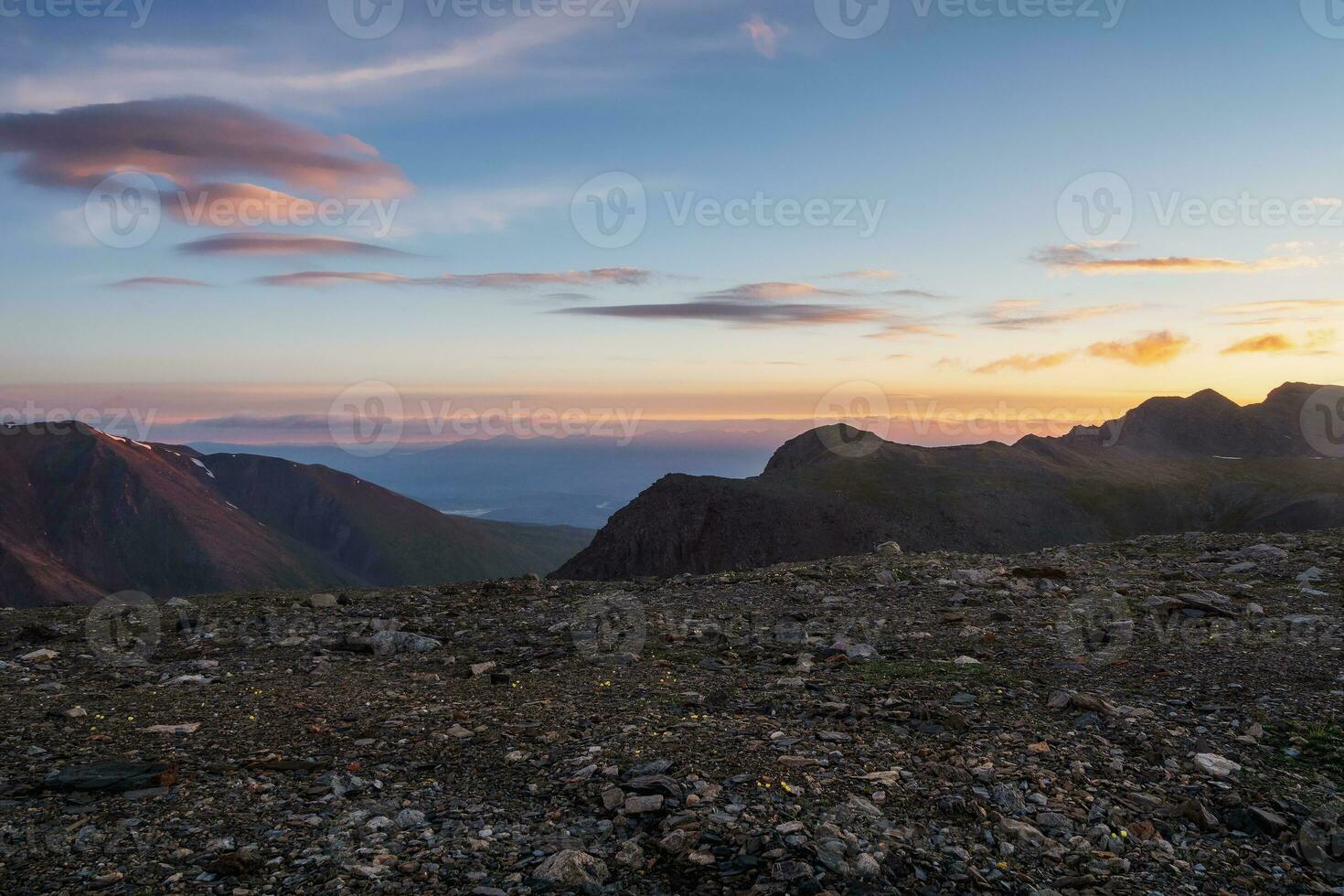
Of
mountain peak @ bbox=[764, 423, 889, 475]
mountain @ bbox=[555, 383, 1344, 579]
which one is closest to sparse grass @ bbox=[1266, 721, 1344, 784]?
mountain @ bbox=[555, 383, 1344, 579]

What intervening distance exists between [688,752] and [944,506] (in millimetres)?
118688

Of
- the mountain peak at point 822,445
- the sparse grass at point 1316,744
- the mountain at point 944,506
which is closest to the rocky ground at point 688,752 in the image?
→ the sparse grass at point 1316,744

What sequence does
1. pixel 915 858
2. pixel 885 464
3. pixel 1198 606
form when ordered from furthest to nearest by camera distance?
pixel 885 464 < pixel 1198 606 < pixel 915 858

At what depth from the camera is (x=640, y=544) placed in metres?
115

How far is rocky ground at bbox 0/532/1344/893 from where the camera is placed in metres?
5.90

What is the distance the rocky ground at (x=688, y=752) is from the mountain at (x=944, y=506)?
90.2 metres

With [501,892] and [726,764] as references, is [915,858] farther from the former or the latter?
[501,892]

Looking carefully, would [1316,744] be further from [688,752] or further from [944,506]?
[944,506]

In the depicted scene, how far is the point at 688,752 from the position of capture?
7.79 meters

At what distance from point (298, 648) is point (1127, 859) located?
1166 centimetres

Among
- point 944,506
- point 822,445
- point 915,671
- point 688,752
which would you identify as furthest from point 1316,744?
point 822,445

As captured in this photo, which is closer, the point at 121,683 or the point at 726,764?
the point at 726,764

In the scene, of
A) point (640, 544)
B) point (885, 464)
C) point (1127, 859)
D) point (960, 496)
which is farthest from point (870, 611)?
point (885, 464)

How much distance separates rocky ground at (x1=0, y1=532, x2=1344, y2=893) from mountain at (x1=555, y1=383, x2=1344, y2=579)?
9022 centimetres
